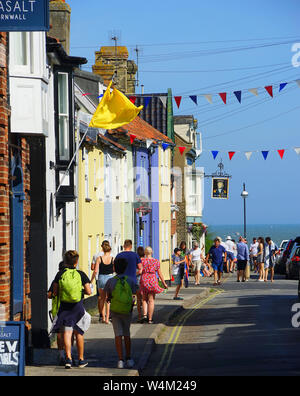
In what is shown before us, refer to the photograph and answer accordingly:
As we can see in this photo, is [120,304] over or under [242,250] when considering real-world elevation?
under

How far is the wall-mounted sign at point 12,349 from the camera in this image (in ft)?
35.2

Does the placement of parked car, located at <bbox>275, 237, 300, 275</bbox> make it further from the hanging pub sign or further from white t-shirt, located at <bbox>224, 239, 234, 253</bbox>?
the hanging pub sign

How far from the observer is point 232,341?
1680cm

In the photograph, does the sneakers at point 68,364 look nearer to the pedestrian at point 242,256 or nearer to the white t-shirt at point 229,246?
the pedestrian at point 242,256

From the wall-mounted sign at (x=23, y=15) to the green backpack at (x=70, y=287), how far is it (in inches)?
164

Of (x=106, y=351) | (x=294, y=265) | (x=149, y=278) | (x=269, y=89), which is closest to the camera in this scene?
(x=106, y=351)

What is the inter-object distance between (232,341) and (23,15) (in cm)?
803

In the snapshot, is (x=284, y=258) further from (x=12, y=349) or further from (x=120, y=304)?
(x=12, y=349)

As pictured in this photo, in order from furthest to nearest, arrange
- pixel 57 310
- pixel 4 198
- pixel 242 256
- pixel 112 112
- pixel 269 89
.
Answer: pixel 242 256 → pixel 269 89 → pixel 112 112 → pixel 57 310 → pixel 4 198

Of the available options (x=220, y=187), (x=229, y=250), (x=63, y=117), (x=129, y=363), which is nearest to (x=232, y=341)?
(x=129, y=363)

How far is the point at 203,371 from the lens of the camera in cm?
1312

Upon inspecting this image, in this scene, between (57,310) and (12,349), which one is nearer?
(12,349)
